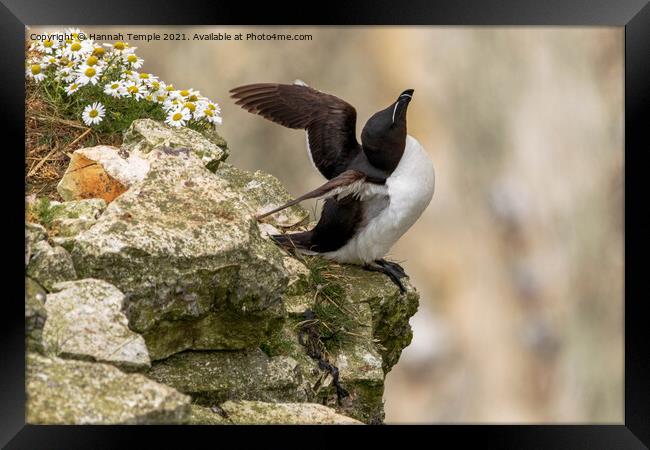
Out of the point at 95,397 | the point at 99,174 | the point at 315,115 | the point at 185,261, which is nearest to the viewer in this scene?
the point at 95,397

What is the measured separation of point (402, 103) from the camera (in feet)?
18.7

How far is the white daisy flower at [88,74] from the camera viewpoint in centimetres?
569

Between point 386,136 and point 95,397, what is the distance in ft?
9.63

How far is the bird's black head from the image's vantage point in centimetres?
578

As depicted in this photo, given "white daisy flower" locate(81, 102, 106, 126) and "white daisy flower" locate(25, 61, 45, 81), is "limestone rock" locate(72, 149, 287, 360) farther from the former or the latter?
"white daisy flower" locate(25, 61, 45, 81)

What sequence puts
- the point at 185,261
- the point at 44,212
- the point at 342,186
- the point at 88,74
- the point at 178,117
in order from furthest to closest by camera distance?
1. the point at 178,117
2. the point at 88,74
3. the point at 342,186
4. the point at 44,212
5. the point at 185,261

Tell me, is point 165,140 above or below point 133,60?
below

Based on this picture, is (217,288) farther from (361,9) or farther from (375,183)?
(375,183)

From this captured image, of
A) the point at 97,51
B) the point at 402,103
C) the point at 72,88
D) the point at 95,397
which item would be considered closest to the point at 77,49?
the point at 97,51

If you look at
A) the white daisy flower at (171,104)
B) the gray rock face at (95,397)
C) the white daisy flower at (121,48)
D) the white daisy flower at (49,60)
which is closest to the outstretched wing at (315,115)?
the white daisy flower at (171,104)

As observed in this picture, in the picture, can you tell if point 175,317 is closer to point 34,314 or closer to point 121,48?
point 34,314

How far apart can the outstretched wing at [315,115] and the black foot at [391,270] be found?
25.1 inches

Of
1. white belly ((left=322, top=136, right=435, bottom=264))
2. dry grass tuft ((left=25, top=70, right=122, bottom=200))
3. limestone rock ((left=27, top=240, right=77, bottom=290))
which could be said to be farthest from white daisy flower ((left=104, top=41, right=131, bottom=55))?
limestone rock ((left=27, top=240, right=77, bottom=290))
